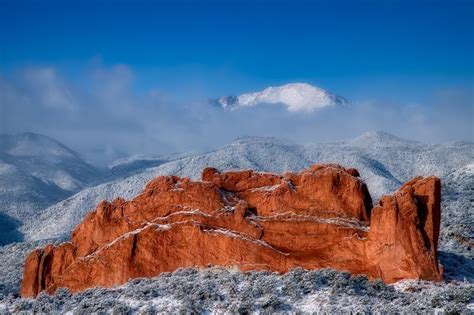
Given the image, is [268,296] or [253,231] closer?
[268,296]

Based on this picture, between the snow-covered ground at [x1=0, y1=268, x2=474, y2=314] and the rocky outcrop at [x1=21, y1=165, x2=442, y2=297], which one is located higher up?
the rocky outcrop at [x1=21, y1=165, x2=442, y2=297]

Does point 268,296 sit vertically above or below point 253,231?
below

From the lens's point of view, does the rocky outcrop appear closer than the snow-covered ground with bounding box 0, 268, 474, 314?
No

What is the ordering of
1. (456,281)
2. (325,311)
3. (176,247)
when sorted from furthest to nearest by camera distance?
(176,247)
(456,281)
(325,311)

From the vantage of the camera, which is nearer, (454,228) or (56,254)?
(56,254)

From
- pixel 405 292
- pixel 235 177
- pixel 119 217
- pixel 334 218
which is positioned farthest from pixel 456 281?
pixel 119 217

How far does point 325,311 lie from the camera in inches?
1467

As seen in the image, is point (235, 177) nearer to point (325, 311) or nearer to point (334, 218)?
point (334, 218)

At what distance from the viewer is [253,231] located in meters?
47.1

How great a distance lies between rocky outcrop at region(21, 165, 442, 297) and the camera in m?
43.8

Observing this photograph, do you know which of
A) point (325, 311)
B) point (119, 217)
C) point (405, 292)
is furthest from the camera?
point (119, 217)

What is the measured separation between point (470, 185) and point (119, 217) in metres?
51.1

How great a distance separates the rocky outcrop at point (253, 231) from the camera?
43.8 meters

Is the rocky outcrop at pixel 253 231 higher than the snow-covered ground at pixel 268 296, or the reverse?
the rocky outcrop at pixel 253 231
